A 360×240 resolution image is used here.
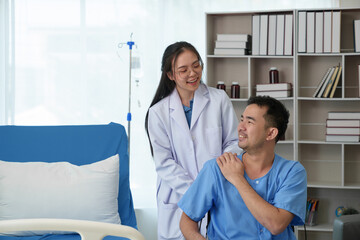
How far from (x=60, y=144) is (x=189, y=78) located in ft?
2.54

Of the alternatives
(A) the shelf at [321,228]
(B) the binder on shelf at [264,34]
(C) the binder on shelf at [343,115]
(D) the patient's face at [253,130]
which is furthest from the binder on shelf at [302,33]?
(D) the patient's face at [253,130]

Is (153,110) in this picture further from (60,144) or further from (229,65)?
(229,65)

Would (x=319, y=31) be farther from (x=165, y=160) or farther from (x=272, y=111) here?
(x=272, y=111)

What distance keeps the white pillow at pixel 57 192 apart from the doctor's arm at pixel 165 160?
0.25 metres

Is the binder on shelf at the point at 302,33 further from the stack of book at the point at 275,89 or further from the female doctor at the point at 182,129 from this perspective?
the female doctor at the point at 182,129

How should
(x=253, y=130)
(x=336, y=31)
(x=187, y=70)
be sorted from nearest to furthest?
(x=253, y=130) → (x=187, y=70) → (x=336, y=31)

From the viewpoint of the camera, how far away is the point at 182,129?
82.0 inches

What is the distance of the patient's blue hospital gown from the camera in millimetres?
1482

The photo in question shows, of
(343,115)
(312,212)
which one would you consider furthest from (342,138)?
(312,212)

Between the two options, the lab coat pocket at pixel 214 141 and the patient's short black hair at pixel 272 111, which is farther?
the lab coat pocket at pixel 214 141

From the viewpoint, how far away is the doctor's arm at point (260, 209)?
1415 millimetres

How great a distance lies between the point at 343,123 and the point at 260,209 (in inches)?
79.4

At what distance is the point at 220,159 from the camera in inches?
61.3

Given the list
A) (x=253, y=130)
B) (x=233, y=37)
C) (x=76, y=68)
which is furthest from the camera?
(x=76, y=68)
